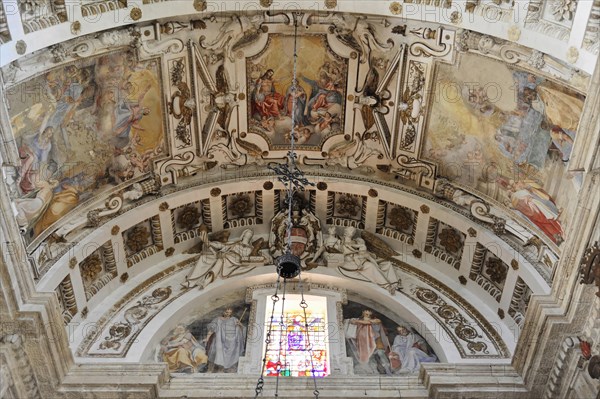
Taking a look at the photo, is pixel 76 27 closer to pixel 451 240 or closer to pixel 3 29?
pixel 3 29

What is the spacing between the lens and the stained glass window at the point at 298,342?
49.6 ft

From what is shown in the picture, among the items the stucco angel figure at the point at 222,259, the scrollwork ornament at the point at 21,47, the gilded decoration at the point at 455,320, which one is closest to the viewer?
the scrollwork ornament at the point at 21,47

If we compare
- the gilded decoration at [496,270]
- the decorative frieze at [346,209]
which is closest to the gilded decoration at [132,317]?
the decorative frieze at [346,209]

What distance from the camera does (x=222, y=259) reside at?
17031mm

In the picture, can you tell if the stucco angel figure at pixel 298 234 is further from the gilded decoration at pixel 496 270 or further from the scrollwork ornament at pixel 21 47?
the scrollwork ornament at pixel 21 47

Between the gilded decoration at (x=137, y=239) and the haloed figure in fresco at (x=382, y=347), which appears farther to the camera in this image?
the gilded decoration at (x=137, y=239)

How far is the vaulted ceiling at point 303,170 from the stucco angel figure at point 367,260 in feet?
0.24

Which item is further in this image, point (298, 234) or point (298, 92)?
point (298, 234)

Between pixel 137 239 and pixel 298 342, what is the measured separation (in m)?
4.06

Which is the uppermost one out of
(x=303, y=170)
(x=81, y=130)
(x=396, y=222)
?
(x=303, y=170)

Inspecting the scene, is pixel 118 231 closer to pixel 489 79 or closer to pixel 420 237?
pixel 420 237

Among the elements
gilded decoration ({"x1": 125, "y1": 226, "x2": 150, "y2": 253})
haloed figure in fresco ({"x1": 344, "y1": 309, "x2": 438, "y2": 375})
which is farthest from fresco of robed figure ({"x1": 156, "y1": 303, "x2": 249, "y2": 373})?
haloed figure in fresco ({"x1": 344, "y1": 309, "x2": 438, "y2": 375})

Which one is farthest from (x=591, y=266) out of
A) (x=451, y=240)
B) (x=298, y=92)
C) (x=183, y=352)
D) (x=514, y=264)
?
(x=183, y=352)

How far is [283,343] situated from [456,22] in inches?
274
